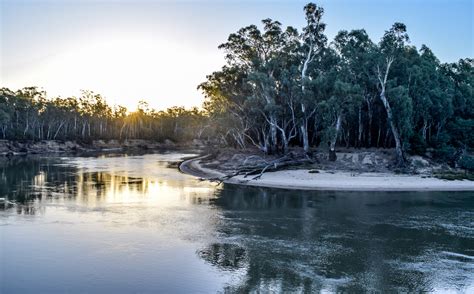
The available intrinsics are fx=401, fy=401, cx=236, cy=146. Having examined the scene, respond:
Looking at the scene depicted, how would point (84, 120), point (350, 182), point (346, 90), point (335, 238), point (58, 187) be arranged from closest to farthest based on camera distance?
1. point (335, 238)
2. point (58, 187)
3. point (350, 182)
4. point (346, 90)
5. point (84, 120)

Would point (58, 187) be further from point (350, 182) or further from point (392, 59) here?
point (392, 59)

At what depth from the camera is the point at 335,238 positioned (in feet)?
62.7

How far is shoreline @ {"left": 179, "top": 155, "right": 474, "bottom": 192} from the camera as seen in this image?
116 ft

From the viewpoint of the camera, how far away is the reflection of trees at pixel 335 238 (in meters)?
13.6

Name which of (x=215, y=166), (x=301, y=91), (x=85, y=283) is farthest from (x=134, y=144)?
(x=85, y=283)

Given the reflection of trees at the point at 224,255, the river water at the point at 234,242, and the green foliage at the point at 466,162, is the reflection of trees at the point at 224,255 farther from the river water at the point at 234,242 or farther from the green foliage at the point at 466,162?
the green foliage at the point at 466,162

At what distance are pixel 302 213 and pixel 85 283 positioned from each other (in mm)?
15042

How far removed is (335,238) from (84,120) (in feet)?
366

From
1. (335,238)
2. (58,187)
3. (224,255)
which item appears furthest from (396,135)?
(58,187)

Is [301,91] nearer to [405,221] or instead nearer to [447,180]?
[447,180]

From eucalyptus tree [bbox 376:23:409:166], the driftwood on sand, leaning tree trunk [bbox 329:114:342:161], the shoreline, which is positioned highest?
eucalyptus tree [bbox 376:23:409:166]

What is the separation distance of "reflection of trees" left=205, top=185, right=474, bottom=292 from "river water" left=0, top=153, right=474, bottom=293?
0.19ft

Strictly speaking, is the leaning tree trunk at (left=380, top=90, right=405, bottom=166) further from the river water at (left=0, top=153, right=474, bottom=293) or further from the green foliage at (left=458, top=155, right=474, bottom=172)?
the river water at (left=0, top=153, right=474, bottom=293)

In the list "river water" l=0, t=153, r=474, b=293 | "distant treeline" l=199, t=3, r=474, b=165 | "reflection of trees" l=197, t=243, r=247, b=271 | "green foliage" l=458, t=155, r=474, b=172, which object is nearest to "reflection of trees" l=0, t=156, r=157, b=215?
"river water" l=0, t=153, r=474, b=293
